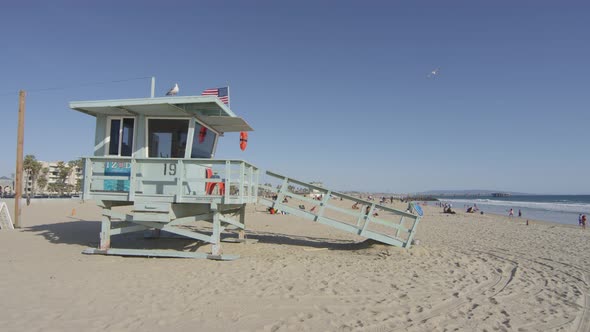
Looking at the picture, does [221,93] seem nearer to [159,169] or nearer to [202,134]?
[202,134]

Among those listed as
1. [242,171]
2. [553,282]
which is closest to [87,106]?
[242,171]

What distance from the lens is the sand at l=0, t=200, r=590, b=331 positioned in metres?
4.67

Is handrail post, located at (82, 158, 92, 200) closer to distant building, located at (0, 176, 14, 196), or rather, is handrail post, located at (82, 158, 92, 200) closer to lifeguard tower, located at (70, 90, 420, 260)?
lifeguard tower, located at (70, 90, 420, 260)

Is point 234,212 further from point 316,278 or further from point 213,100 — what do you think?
point 316,278

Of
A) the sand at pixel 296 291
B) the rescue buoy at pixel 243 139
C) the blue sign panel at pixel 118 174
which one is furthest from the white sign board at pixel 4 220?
the rescue buoy at pixel 243 139

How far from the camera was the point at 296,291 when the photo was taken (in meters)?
6.07

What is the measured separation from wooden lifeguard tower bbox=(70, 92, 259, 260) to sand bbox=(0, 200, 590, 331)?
3.28 ft

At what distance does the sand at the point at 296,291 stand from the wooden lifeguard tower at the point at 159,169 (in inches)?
39.3

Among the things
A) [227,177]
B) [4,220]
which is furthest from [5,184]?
[227,177]

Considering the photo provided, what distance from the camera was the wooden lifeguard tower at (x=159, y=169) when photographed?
27.6 ft

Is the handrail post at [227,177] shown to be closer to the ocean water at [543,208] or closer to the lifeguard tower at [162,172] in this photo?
the lifeguard tower at [162,172]

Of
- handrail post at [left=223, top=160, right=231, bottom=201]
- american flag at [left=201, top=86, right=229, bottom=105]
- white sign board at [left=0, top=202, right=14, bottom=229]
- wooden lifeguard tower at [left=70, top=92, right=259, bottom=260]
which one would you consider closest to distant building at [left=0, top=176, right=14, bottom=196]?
white sign board at [left=0, top=202, right=14, bottom=229]

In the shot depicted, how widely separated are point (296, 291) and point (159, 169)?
16.0 ft

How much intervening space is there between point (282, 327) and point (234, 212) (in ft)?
26.0
